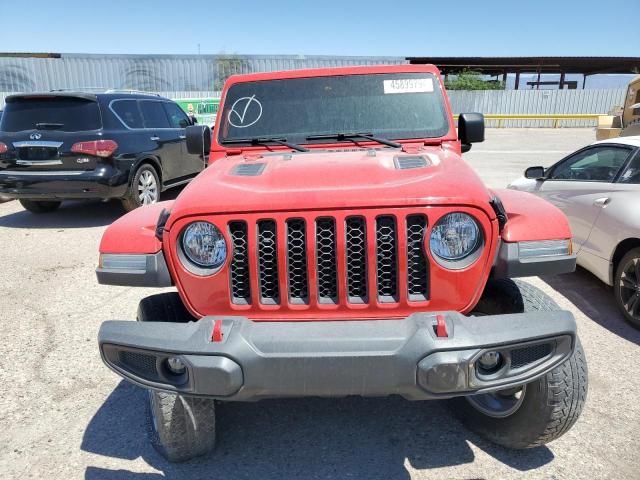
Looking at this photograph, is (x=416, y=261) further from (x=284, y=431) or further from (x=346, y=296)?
(x=284, y=431)

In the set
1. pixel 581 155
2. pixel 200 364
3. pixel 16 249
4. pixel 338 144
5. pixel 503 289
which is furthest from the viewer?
pixel 16 249

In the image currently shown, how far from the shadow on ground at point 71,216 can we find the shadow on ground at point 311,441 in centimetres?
515

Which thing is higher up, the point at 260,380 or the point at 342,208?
the point at 342,208

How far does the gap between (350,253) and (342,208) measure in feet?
0.62

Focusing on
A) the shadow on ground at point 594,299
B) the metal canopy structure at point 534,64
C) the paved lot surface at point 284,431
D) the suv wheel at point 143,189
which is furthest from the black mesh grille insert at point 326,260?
the metal canopy structure at point 534,64

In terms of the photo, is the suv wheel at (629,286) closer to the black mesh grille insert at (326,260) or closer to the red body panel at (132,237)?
the black mesh grille insert at (326,260)

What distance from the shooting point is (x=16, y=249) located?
6230 millimetres

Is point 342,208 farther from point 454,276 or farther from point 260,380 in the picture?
A: point 260,380

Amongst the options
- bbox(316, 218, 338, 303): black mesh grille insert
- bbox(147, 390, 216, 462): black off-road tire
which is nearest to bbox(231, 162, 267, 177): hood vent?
bbox(316, 218, 338, 303): black mesh grille insert

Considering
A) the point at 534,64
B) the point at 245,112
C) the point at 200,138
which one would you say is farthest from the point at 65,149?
the point at 534,64

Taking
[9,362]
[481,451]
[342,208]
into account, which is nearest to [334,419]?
[481,451]

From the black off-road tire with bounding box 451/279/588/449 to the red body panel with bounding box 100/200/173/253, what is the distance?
157 centimetres

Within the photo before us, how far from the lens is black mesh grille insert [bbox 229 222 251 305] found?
2066mm

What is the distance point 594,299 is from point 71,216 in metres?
7.37
